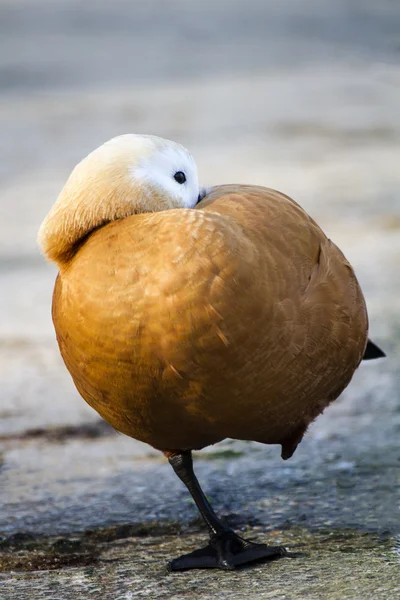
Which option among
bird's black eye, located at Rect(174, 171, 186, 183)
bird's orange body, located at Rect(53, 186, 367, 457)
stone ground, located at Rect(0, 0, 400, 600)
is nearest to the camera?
bird's orange body, located at Rect(53, 186, 367, 457)

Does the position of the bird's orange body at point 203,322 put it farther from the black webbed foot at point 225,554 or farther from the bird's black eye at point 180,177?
the black webbed foot at point 225,554

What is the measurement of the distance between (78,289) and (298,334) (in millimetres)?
578

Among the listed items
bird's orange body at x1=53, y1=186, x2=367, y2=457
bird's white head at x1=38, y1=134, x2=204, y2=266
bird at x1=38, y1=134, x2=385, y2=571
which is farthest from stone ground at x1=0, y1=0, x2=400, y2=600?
bird's white head at x1=38, y1=134, x2=204, y2=266

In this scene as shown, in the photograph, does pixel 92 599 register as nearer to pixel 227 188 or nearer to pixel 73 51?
pixel 227 188

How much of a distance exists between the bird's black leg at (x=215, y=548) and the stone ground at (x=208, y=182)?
0.18 ft

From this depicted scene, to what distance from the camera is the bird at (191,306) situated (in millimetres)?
2689

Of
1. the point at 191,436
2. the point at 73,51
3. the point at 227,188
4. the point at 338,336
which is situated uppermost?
the point at 73,51

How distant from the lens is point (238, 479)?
3881 millimetres

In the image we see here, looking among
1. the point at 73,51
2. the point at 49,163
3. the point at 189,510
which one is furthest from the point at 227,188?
the point at 73,51

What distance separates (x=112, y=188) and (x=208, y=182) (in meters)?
4.94

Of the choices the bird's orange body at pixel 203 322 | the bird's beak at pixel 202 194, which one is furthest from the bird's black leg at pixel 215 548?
the bird's beak at pixel 202 194

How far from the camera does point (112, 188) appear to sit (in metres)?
2.88

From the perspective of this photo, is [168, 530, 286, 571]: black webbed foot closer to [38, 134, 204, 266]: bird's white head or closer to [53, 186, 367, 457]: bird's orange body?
[53, 186, 367, 457]: bird's orange body

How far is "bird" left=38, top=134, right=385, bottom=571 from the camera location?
2.69 m
